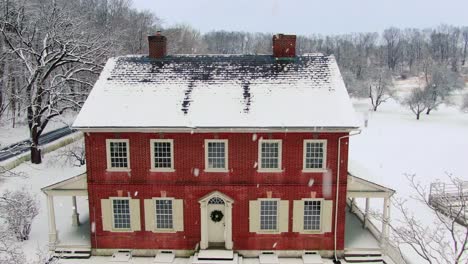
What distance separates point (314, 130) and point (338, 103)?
6.30 feet

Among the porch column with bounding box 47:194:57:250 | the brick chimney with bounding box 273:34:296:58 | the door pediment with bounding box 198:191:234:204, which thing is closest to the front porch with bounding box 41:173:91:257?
the porch column with bounding box 47:194:57:250

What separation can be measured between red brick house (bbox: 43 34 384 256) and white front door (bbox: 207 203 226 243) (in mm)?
46

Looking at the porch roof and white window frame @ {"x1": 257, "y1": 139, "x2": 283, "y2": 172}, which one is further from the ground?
white window frame @ {"x1": 257, "y1": 139, "x2": 283, "y2": 172}

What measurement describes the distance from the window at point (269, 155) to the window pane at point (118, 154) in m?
6.09

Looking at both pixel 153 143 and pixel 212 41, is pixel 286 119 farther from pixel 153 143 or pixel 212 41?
pixel 212 41

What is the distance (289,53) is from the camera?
894 inches

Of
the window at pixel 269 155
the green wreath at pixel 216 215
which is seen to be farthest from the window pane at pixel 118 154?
the window at pixel 269 155

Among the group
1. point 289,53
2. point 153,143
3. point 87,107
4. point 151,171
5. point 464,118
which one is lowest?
point 464,118

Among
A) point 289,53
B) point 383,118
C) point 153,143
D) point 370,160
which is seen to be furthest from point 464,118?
point 153,143

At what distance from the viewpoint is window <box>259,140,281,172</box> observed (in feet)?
64.7

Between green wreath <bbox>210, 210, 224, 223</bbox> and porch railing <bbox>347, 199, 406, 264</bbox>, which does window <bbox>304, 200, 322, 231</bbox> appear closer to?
porch railing <bbox>347, 199, 406, 264</bbox>

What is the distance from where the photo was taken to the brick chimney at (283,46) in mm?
22656

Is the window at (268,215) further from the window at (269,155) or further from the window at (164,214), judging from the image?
the window at (164,214)

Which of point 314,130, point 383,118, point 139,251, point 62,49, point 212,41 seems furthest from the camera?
point 212,41
